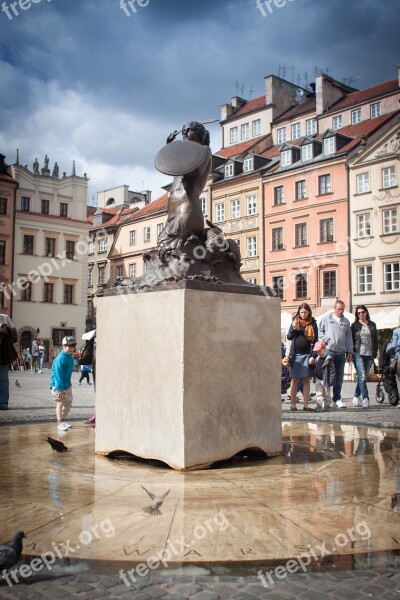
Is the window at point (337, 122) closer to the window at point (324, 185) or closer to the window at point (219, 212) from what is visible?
the window at point (324, 185)

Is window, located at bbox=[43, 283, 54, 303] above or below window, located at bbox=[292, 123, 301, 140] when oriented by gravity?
below

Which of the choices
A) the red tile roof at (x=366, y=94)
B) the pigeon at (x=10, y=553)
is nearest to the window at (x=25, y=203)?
the red tile roof at (x=366, y=94)

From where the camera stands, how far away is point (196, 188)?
579 cm

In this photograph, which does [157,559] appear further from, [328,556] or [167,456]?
[167,456]

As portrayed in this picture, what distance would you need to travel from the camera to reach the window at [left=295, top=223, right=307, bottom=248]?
1597 inches

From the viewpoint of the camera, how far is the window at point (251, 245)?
43.8 meters

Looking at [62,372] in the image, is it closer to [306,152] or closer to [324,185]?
[324,185]

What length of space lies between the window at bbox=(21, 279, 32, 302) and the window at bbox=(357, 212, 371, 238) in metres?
24.1

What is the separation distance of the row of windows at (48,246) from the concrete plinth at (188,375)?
42.8 metres

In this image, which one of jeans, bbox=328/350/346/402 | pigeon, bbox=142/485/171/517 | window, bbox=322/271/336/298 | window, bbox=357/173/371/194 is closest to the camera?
pigeon, bbox=142/485/171/517

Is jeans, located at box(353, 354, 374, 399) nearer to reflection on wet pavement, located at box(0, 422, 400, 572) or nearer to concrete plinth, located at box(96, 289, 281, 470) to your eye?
reflection on wet pavement, located at box(0, 422, 400, 572)

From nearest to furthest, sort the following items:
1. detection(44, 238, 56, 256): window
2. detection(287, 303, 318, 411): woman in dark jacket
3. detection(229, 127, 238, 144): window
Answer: detection(287, 303, 318, 411): woman in dark jacket
detection(44, 238, 56, 256): window
detection(229, 127, 238, 144): window

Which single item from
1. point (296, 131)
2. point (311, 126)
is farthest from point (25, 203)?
point (311, 126)

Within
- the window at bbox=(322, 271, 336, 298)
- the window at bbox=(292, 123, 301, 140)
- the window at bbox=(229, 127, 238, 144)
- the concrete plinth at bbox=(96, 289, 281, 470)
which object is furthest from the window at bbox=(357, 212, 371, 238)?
the concrete plinth at bbox=(96, 289, 281, 470)
